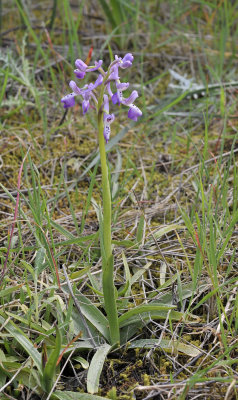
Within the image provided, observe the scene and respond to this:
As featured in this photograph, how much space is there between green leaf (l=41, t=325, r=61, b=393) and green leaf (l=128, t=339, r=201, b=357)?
1.30 feet

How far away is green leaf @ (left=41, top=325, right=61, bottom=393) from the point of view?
1676 millimetres

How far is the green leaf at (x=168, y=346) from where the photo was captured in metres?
1.97

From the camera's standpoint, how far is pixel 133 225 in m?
2.82

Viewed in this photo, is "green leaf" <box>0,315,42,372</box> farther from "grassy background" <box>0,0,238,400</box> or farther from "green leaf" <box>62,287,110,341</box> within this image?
"green leaf" <box>62,287,110,341</box>

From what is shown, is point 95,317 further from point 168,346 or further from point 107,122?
point 107,122

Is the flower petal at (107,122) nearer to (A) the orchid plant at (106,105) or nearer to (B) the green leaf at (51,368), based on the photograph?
(A) the orchid plant at (106,105)

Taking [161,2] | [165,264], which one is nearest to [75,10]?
[161,2]

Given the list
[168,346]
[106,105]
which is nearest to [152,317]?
[168,346]

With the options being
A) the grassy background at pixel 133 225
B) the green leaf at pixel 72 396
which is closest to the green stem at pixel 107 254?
the grassy background at pixel 133 225

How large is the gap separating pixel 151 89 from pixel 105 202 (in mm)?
2543

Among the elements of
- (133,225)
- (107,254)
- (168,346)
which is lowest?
(168,346)

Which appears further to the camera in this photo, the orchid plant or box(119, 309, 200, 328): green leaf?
box(119, 309, 200, 328): green leaf

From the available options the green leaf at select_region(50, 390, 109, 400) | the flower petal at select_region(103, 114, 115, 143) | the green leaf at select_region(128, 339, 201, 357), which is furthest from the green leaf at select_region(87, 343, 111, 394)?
the flower petal at select_region(103, 114, 115, 143)

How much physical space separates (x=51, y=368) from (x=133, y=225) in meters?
1.23
